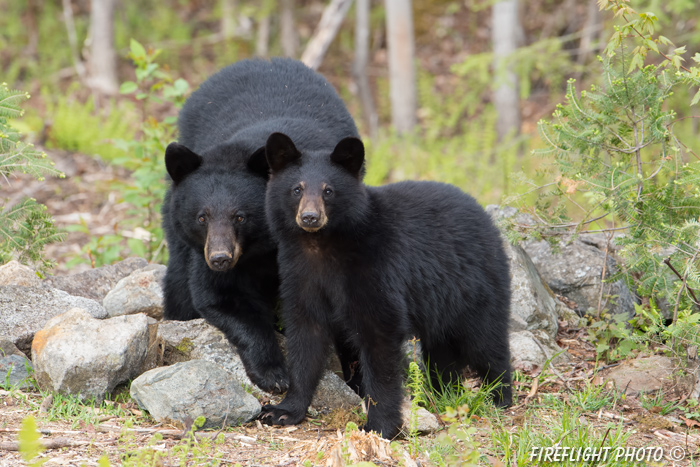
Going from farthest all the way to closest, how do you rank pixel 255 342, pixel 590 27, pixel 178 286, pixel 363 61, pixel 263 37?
pixel 263 37, pixel 363 61, pixel 590 27, pixel 178 286, pixel 255 342

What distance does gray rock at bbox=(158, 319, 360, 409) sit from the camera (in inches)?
158

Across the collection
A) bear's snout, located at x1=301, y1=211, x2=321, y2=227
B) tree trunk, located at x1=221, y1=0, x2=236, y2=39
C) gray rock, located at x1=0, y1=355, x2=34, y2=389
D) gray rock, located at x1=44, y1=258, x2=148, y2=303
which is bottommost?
gray rock, located at x1=0, y1=355, x2=34, y2=389

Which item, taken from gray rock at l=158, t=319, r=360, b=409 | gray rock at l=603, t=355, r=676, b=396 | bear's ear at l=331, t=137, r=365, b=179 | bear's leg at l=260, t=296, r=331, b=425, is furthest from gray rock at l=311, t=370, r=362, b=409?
gray rock at l=603, t=355, r=676, b=396

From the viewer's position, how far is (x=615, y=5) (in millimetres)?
3865

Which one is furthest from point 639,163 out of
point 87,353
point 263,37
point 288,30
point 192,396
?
point 263,37

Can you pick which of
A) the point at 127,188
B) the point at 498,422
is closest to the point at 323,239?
the point at 498,422

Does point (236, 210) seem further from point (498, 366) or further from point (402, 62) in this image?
point (402, 62)

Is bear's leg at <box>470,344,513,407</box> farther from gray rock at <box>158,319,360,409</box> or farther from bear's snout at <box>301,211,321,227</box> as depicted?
bear's snout at <box>301,211,321,227</box>

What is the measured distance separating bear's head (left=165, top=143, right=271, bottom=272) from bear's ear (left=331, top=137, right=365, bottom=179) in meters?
0.61

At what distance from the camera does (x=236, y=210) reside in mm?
4078

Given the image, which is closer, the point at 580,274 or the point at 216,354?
the point at 216,354

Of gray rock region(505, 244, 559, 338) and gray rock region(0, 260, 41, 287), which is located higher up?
gray rock region(0, 260, 41, 287)

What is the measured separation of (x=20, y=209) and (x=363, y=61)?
26.8ft

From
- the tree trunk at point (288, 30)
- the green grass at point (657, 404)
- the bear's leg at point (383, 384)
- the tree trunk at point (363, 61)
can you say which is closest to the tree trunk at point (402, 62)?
the tree trunk at point (363, 61)
